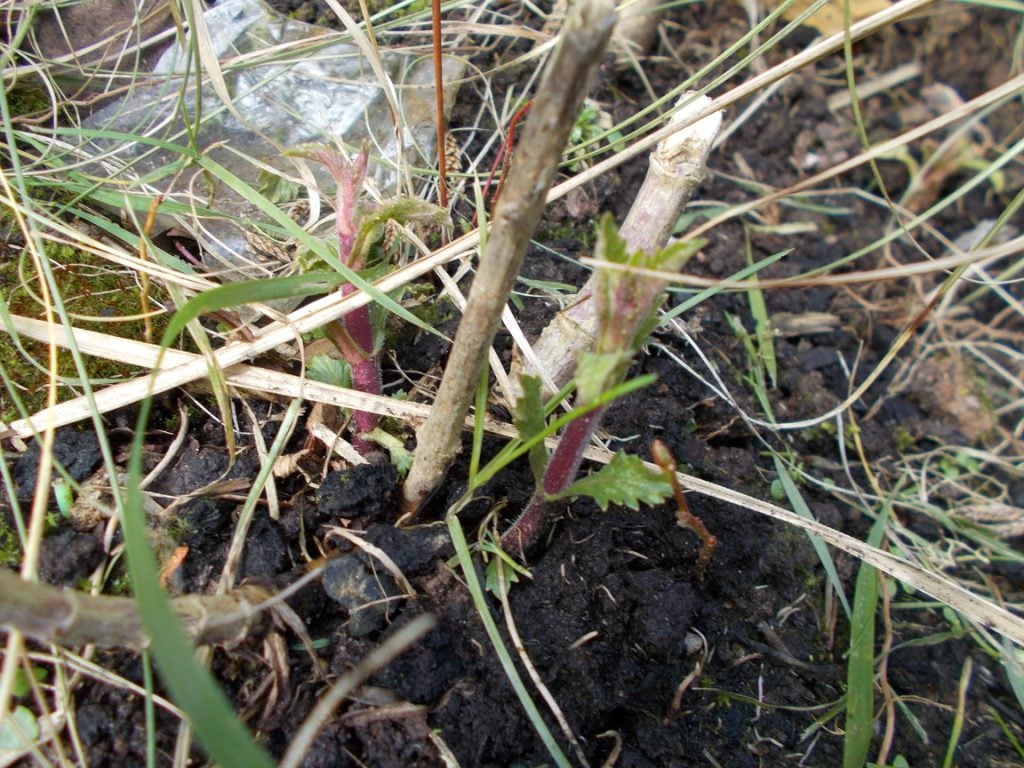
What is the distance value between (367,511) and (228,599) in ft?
0.95

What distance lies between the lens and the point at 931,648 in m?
1.60

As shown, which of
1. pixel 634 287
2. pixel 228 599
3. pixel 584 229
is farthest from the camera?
pixel 584 229

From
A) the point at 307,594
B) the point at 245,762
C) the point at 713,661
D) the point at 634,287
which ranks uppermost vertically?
the point at 634,287

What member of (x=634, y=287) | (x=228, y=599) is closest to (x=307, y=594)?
(x=228, y=599)

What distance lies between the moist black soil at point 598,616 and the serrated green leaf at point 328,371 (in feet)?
0.41

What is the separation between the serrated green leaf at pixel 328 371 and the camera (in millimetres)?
1407

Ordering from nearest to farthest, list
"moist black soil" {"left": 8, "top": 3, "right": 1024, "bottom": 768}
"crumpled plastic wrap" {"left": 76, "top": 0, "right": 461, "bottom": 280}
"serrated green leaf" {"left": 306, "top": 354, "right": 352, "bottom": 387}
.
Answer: "moist black soil" {"left": 8, "top": 3, "right": 1024, "bottom": 768}
"serrated green leaf" {"left": 306, "top": 354, "right": 352, "bottom": 387}
"crumpled plastic wrap" {"left": 76, "top": 0, "right": 461, "bottom": 280}

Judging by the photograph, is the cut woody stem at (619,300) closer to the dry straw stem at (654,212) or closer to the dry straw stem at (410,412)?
the dry straw stem at (654,212)

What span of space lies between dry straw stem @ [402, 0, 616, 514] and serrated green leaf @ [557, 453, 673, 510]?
0.24 m

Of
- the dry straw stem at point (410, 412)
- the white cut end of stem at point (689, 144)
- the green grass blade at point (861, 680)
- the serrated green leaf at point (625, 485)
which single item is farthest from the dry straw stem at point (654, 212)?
the green grass blade at point (861, 680)

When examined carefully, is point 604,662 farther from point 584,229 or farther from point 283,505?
point 584,229

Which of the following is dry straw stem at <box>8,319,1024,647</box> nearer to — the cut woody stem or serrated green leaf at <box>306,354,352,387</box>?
serrated green leaf at <box>306,354,352,387</box>

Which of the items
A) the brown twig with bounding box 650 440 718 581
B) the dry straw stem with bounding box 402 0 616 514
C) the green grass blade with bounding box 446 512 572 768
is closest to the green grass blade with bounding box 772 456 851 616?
the brown twig with bounding box 650 440 718 581

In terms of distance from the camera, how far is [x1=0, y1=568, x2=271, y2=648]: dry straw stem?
82cm
